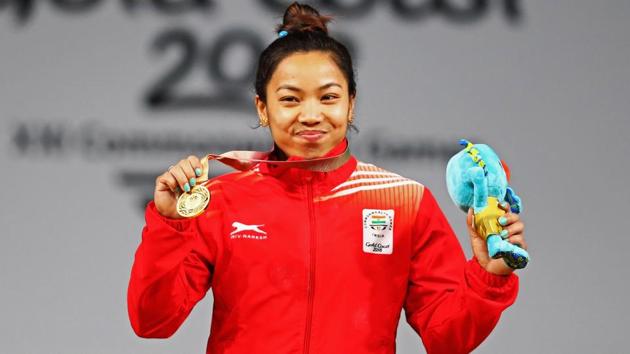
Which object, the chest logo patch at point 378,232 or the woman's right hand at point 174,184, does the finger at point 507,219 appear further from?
the woman's right hand at point 174,184

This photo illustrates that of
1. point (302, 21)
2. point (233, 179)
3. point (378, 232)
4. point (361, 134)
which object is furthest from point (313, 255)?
point (361, 134)

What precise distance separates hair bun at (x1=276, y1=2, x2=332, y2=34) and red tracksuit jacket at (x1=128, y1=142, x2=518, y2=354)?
24 centimetres

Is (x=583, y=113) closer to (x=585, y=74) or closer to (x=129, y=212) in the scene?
(x=585, y=74)

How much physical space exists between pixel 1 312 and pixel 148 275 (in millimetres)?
1751

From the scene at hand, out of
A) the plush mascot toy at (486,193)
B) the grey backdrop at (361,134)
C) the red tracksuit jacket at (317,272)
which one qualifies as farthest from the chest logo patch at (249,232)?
the grey backdrop at (361,134)

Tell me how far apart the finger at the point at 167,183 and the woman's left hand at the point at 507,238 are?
0.50m

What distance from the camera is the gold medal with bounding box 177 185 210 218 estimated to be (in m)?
1.85

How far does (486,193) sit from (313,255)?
13.5 inches

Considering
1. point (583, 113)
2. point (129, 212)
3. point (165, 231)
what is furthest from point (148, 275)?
point (583, 113)

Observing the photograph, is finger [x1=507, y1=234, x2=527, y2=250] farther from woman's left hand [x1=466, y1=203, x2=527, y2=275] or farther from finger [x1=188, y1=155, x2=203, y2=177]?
finger [x1=188, y1=155, x2=203, y2=177]

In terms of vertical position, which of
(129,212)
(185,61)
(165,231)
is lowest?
(129,212)

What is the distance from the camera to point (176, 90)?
3457 mm

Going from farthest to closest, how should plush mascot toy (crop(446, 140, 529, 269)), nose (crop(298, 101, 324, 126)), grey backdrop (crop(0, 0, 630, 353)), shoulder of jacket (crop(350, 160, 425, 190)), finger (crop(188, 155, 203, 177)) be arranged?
grey backdrop (crop(0, 0, 630, 353))
shoulder of jacket (crop(350, 160, 425, 190))
nose (crop(298, 101, 324, 126))
finger (crop(188, 155, 203, 177))
plush mascot toy (crop(446, 140, 529, 269))

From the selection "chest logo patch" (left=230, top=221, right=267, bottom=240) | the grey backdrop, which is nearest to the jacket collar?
"chest logo patch" (left=230, top=221, right=267, bottom=240)
